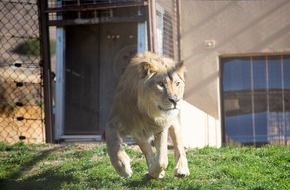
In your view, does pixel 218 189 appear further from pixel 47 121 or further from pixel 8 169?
pixel 47 121

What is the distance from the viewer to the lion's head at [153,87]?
488 cm

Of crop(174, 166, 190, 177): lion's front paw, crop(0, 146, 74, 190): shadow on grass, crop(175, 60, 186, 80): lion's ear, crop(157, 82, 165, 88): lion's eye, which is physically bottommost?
crop(0, 146, 74, 190): shadow on grass

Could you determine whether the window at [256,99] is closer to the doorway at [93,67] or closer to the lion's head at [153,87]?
the doorway at [93,67]

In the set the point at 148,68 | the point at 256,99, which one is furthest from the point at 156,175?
the point at 256,99

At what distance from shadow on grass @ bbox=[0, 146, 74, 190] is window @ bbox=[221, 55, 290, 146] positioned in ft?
14.3

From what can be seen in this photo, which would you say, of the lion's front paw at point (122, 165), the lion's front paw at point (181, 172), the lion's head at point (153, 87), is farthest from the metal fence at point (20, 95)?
the lion's front paw at point (122, 165)

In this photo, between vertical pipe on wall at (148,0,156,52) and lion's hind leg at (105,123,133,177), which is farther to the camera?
vertical pipe on wall at (148,0,156,52)

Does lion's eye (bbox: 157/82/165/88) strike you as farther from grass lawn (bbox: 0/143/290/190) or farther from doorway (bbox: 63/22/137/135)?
doorway (bbox: 63/22/137/135)

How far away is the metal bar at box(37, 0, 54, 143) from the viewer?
8.39 meters

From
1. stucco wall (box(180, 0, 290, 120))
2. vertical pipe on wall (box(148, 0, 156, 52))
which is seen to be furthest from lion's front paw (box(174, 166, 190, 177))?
stucco wall (box(180, 0, 290, 120))

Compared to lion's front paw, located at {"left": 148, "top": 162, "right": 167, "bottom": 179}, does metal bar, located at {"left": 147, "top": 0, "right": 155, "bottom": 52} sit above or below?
above

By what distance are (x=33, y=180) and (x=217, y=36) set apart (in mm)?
4861

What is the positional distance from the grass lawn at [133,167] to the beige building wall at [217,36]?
243 centimetres

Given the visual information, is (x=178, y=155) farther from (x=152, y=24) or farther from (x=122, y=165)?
(x=152, y=24)
